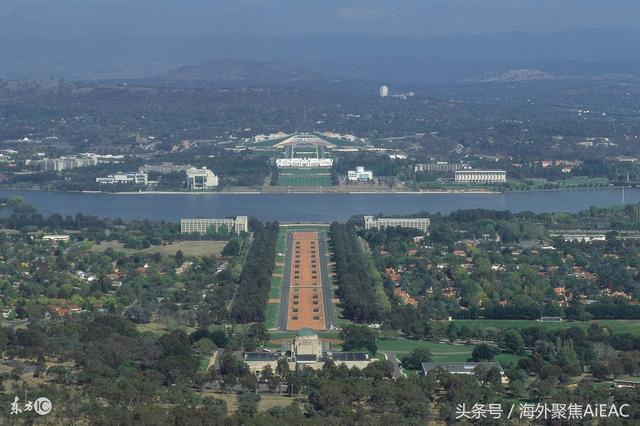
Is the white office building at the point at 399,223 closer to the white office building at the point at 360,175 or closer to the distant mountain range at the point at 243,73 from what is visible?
the white office building at the point at 360,175

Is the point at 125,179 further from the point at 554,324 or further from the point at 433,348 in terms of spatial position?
the point at 433,348

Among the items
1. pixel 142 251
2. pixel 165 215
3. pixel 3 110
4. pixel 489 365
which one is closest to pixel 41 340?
pixel 489 365

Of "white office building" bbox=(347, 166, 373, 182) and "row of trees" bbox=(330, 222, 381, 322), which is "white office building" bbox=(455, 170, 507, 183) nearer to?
"white office building" bbox=(347, 166, 373, 182)

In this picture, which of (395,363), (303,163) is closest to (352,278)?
(395,363)

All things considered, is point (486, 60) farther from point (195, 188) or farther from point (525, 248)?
point (525, 248)

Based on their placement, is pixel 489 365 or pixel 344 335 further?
pixel 344 335

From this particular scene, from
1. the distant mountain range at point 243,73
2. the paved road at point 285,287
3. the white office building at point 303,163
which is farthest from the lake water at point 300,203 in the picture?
the distant mountain range at point 243,73

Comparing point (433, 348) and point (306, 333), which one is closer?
point (306, 333)
